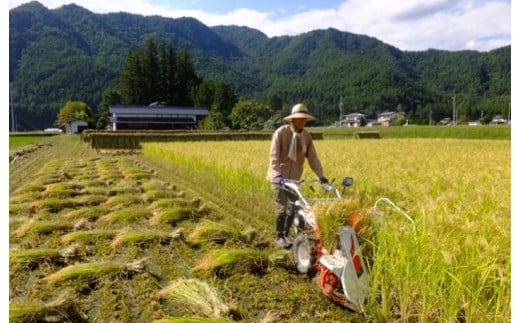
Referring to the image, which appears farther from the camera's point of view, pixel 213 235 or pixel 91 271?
pixel 213 235

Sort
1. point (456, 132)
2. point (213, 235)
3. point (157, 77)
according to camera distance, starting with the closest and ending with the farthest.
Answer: point (213, 235) → point (456, 132) → point (157, 77)

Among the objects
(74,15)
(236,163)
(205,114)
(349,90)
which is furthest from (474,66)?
(74,15)

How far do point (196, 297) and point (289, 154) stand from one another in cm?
185

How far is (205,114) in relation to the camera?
52969 millimetres

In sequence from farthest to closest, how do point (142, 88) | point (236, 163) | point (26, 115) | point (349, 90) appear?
point (349, 90) < point (26, 115) < point (142, 88) < point (236, 163)

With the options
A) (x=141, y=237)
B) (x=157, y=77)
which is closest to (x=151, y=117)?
(x=157, y=77)

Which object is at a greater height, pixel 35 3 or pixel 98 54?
pixel 35 3

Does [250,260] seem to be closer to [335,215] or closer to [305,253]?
[305,253]

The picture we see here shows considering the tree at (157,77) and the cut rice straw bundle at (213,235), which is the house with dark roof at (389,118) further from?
the cut rice straw bundle at (213,235)

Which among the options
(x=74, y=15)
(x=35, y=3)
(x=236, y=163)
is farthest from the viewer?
(x=74, y=15)

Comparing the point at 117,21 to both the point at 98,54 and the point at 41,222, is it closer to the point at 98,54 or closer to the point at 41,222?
the point at 98,54

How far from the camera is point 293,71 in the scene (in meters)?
128

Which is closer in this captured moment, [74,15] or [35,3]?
[35,3]

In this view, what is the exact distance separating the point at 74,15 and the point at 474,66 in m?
160
